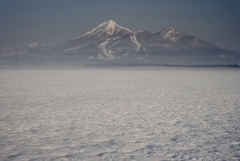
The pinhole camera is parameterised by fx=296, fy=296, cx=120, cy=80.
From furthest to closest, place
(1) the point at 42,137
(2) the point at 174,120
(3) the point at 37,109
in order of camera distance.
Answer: (3) the point at 37,109 → (2) the point at 174,120 → (1) the point at 42,137

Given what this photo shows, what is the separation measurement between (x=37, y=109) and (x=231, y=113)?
20.5ft

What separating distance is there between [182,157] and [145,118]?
3433 millimetres

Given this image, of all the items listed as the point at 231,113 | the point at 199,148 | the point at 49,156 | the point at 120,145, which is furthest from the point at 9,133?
the point at 231,113

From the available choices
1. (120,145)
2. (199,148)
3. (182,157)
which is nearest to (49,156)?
(120,145)

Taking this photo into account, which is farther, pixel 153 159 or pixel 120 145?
pixel 120 145

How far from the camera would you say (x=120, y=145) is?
548 centimetres

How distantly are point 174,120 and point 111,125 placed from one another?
1.80 meters

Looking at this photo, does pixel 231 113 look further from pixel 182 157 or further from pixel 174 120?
pixel 182 157

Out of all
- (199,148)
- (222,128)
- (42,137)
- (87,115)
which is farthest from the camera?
(87,115)

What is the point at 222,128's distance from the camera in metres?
6.98

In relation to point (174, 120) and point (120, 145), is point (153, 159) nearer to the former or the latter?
point (120, 145)

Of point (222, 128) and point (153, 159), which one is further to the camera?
point (222, 128)

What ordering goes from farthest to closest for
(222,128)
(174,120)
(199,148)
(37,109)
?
(37,109) → (174,120) → (222,128) → (199,148)

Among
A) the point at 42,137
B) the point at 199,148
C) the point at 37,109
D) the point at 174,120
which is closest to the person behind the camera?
the point at 199,148
